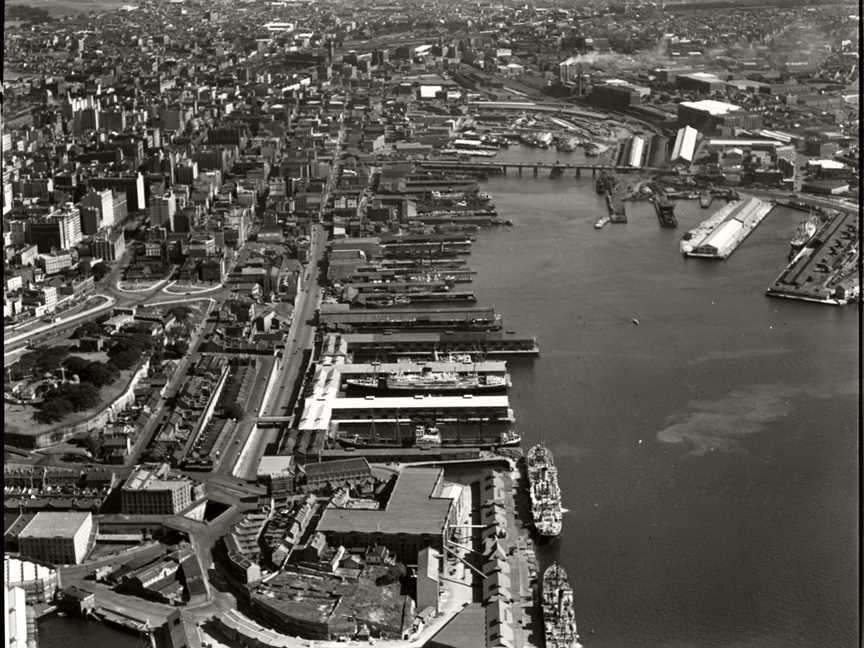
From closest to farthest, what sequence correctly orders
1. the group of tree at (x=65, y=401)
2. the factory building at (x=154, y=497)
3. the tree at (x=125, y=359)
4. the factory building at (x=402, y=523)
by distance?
the factory building at (x=402, y=523) < the factory building at (x=154, y=497) < the group of tree at (x=65, y=401) < the tree at (x=125, y=359)

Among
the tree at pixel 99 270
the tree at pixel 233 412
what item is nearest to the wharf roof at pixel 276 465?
the tree at pixel 233 412

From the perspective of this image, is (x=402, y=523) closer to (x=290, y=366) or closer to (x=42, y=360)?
(x=290, y=366)

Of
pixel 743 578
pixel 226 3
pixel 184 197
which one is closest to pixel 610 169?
pixel 184 197

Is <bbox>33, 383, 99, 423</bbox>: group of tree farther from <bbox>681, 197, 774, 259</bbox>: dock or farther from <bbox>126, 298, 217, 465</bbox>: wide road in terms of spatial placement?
<bbox>681, 197, 774, 259</bbox>: dock

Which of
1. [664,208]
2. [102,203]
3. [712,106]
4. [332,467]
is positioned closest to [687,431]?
[332,467]

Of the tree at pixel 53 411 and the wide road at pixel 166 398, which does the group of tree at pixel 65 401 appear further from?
the wide road at pixel 166 398

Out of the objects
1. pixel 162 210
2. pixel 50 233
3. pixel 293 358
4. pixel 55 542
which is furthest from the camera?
pixel 162 210
